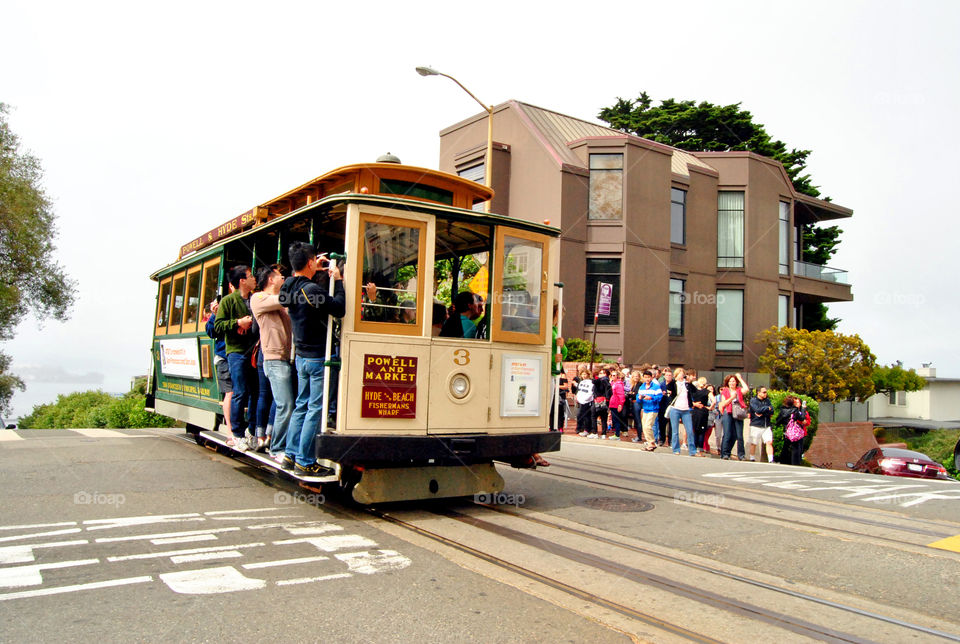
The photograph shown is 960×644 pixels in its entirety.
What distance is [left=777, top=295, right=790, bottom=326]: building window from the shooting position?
31402 mm

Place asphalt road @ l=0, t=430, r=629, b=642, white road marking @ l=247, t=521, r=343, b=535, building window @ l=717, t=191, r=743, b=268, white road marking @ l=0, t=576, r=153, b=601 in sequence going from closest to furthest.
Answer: asphalt road @ l=0, t=430, r=629, b=642
white road marking @ l=0, t=576, r=153, b=601
white road marking @ l=247, t=521, r=343, b=535
building window @ l=717, t=191, r=743, b=268

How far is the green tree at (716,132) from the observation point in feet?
133

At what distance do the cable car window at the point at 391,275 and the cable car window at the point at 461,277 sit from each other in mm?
308

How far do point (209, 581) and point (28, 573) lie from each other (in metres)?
1.25

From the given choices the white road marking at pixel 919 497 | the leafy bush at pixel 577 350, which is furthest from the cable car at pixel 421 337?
the leafy bush at pixel 577 350

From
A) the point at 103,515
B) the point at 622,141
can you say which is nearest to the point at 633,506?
the point at 103,515

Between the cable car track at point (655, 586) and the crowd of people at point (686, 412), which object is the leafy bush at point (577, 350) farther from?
the cable car track at point (655, 586)

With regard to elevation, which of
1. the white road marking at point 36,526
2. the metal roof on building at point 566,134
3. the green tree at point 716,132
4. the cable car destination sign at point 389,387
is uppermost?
the green tree at point 716,132

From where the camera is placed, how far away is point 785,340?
28.2 m

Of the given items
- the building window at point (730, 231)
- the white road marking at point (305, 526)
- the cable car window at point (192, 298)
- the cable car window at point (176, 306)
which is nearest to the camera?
the white road marking at point (305, 526)

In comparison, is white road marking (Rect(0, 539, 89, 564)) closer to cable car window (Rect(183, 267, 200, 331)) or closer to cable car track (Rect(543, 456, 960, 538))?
cable car window (Rect(183, 267, 200, 331))

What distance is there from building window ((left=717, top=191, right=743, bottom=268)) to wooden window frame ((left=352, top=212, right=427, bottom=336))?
82.1 feet

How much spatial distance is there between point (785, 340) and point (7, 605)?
28147 mm

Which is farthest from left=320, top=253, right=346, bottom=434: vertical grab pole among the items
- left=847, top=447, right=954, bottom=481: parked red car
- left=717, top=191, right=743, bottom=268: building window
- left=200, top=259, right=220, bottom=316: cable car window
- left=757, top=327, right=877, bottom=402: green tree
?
left=717, top=191, right=743, bottom=268: building window
